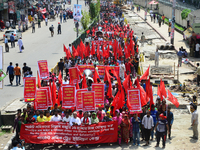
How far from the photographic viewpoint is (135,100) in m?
11.4

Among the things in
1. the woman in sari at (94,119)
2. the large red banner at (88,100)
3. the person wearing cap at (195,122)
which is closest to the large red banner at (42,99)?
the large red banner at (88,100)

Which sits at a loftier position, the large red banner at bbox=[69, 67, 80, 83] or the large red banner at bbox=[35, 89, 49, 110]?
the large red banner at bbox=[69, 67, 80, 83]

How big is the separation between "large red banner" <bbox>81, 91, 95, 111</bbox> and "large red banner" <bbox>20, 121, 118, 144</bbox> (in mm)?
626

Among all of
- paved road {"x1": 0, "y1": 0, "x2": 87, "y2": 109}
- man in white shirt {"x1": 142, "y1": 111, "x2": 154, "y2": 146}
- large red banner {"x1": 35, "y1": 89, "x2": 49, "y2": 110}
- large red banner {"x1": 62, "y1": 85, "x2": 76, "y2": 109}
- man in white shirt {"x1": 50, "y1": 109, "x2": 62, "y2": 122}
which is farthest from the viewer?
paved road {"x1": 0, "y1": 0, "x2": 87, "y2": 109}

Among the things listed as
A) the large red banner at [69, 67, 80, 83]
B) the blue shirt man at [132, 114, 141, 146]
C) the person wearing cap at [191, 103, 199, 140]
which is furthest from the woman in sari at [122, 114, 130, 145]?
the large red banner at [69, 67, 80, 83]

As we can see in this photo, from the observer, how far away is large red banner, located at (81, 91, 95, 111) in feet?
36.5

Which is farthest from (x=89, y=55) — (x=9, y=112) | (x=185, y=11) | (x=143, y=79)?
(x=185, y=11)

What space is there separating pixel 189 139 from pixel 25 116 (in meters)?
5.40

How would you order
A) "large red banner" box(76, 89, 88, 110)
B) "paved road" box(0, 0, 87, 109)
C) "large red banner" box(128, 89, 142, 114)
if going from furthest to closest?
"paved road" box(0, 0, 87, 109), "large red banner" box(76, 89, 88, 110), "large red banner" box(128, 89, 142, 114)

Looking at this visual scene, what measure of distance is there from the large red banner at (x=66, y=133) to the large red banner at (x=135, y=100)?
831 millimetres

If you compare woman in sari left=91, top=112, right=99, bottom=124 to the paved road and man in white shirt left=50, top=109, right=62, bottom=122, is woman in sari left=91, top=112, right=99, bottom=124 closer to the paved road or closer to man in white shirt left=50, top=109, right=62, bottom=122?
man in white shirt left=50, top=109, right=62, bottom=122

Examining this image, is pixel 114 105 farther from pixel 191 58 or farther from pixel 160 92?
pixel 191 58

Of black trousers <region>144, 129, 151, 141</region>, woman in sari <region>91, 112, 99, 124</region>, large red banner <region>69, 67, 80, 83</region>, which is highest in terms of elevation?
large red banner <region>69, 67, 80, 83</region>

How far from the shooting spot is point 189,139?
455 inches
